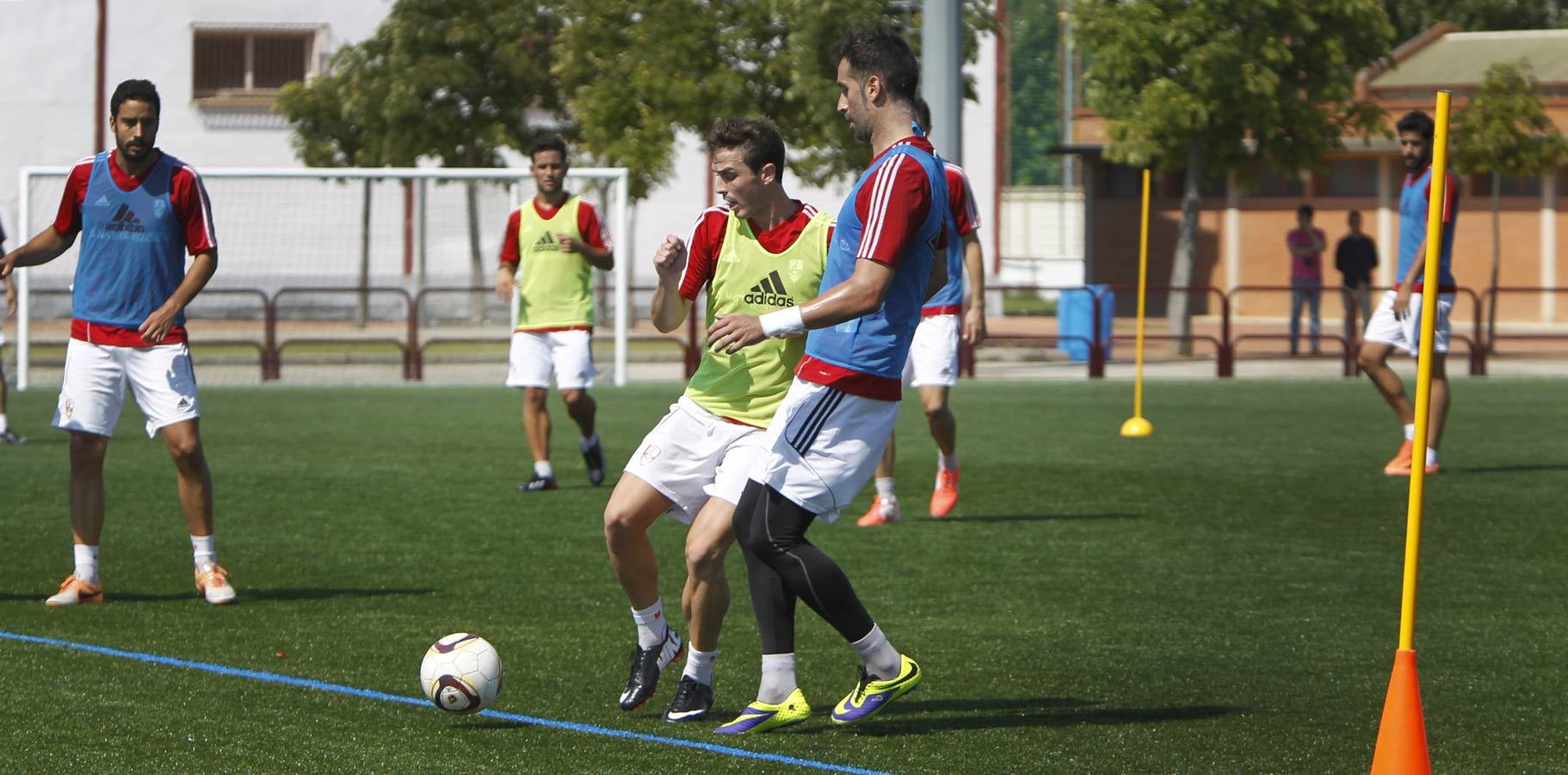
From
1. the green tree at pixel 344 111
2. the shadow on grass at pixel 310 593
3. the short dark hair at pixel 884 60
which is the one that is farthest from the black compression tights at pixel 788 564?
the green tree at pixel 344 111

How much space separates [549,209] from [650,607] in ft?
20.1

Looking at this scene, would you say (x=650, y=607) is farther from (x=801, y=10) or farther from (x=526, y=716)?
(x=801, y=10)

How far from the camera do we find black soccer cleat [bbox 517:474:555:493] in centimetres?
1146

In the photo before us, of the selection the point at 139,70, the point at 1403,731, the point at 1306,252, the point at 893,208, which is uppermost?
the point at 139,70

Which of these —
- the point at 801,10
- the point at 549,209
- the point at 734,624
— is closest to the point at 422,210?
the point at 801,10

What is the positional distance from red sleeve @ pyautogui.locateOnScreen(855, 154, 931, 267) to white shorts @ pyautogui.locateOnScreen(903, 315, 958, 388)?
4.76m

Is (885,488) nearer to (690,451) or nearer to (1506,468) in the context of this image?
(690,451)

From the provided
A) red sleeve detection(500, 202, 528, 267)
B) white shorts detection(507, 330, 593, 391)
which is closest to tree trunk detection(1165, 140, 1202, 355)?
white shorts detection(507, 330, 593, 391)

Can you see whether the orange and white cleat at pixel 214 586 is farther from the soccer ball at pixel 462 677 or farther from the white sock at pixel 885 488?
the white sock at pixel 885 488

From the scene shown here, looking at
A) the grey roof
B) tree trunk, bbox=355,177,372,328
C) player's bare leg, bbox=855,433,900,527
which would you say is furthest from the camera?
the grey roof

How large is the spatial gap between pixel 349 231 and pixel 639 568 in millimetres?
20234

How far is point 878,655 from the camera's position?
5375 mm

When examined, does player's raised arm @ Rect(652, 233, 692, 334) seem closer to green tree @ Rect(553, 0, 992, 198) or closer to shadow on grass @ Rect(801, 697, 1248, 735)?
shadow on grass @ Rect(801, 697, 1248, 735)

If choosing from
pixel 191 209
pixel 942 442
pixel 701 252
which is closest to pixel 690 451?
pixel 701 252
